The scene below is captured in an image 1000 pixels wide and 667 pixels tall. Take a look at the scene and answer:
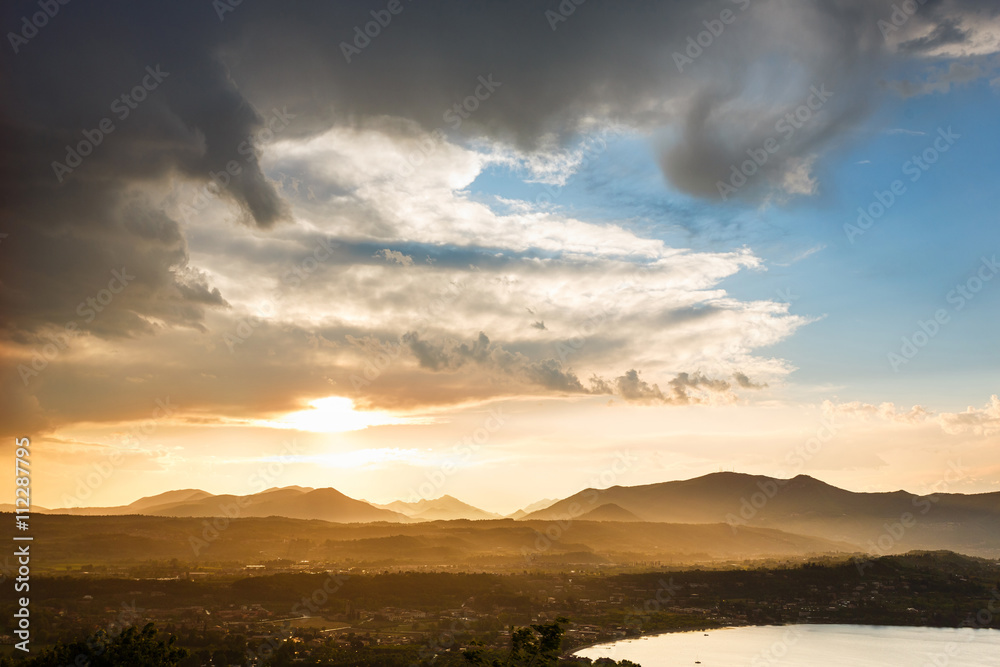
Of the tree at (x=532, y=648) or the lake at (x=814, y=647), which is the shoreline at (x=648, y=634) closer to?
the lake at (x=814, y=647)

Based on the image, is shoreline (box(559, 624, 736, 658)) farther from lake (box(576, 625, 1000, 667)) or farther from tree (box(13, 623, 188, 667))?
tree (box(13, 623, 188, 667))

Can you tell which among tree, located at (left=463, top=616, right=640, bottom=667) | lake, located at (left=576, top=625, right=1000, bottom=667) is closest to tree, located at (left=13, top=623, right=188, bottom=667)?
tree, located at (left=463, top=616, right=640, bottom=667)

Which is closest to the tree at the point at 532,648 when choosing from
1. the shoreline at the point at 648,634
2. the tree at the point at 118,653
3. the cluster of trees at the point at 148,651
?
the cluster of trees at the point at 148,651

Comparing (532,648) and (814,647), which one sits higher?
(532,648)

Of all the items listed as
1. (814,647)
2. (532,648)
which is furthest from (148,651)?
(814,647)

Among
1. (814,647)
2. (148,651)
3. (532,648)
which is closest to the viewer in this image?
(532,648)

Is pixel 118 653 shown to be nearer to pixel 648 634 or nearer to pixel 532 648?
pixel 532 648

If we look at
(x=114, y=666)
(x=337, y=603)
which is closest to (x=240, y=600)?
(x=337, y=603)

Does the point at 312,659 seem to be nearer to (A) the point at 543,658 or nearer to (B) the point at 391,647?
(B) the point at 391,647
